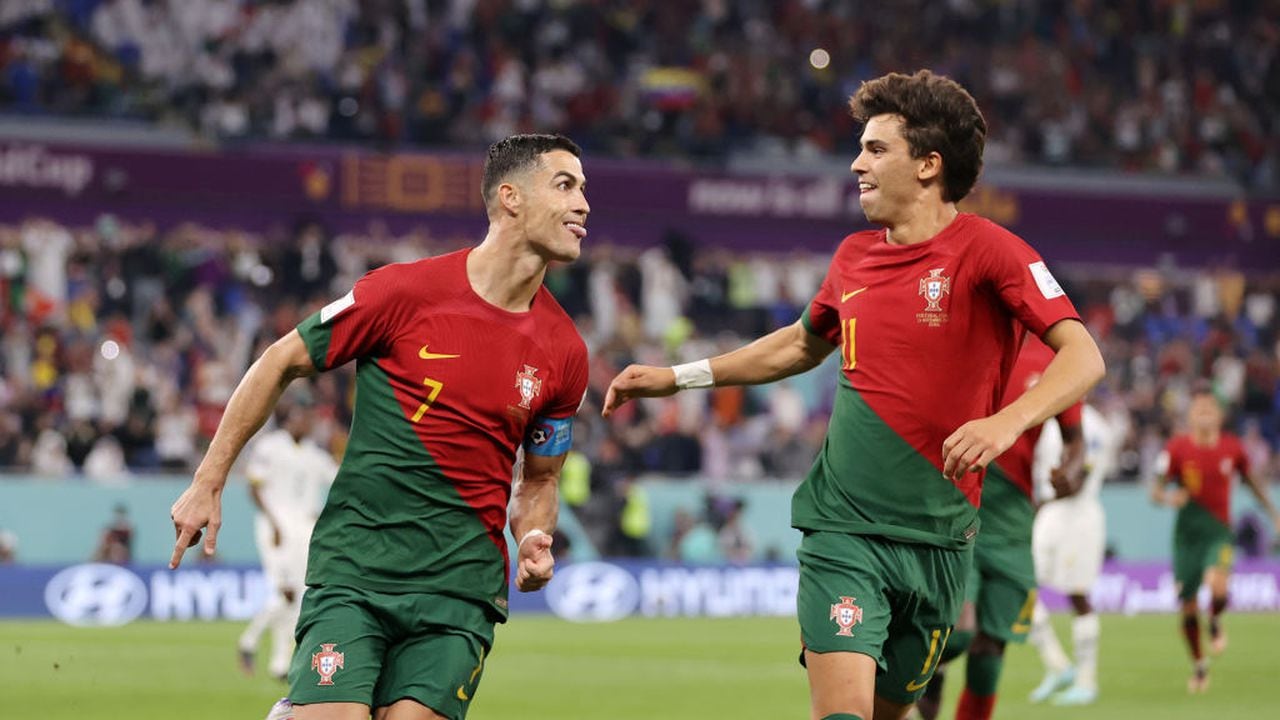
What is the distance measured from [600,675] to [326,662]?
34.3 feet

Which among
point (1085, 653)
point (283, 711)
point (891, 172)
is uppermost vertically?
point (891, 172)

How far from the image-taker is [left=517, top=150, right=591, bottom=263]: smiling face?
6.80 m

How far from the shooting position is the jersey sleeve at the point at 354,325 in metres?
6.47

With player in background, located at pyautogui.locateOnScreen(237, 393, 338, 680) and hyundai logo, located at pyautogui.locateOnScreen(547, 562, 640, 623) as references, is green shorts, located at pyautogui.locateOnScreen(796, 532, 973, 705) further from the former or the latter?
hyundai logo, located at pyautogui.locateOnScreen(547, 562, 640, 623)

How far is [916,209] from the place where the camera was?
712 cm

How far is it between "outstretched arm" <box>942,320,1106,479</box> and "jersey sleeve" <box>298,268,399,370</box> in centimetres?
197

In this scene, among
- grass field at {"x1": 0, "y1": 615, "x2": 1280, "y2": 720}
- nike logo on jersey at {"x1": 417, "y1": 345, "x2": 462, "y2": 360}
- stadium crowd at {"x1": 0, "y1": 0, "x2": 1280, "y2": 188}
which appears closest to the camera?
nike logo on jersey at {"x1": 417, "y1": 345, "x2": 462, "y2": 360}

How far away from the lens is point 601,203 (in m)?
31.4

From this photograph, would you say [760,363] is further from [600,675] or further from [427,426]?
[600,675]

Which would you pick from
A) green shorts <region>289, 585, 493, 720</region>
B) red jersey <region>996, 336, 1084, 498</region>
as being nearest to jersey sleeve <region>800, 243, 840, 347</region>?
green shorts <region>289, 585, 493, 720</region>

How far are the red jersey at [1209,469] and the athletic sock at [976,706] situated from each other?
25.4ft

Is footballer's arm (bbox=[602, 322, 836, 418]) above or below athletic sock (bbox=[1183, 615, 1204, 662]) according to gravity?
above

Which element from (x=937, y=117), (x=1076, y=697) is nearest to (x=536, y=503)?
(x=937, y=117)

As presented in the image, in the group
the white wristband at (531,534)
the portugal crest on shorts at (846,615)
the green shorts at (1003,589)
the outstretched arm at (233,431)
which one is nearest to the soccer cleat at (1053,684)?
the green shorts at (1003,589)
